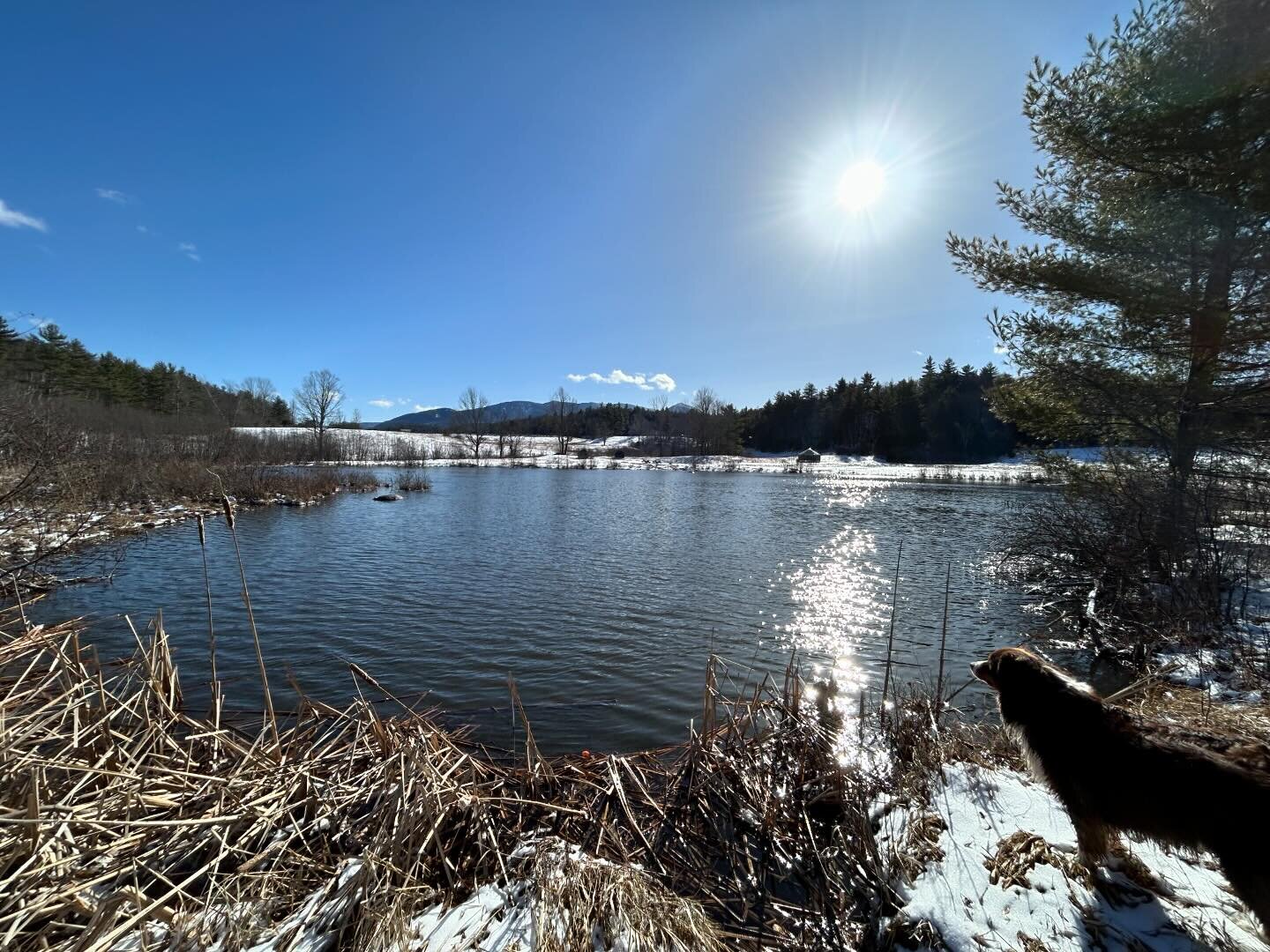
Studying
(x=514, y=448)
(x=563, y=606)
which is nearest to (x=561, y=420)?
(x=514, y=448)

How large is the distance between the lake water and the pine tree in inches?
191

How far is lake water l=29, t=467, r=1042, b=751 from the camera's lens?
7.69 metres

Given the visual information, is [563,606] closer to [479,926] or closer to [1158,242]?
[479,926]

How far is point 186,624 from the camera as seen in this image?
982 centimetres

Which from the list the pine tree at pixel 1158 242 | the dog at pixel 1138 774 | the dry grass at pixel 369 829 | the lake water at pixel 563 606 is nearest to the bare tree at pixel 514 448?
the lake water at pixel 563 606

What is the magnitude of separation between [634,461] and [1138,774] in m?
78.3

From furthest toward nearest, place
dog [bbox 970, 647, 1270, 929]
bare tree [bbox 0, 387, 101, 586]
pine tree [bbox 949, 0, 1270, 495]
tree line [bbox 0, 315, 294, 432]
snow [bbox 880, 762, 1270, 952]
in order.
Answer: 1. tree line [bbox 0, 315, 294, 432]
2. bare tree [bbox 0, 387, 101, 586]
3. pine tree [bbox 949, 0, 1270, 495]
4. snow [bbox 880, 762, 1270, 952]
5. dog [bbox 970, 647, 1270, 929]

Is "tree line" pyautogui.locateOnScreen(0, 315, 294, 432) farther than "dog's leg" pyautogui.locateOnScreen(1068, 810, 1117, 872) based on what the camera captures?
Yes

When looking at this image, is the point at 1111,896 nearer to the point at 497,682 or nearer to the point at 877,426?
the point at 497,682

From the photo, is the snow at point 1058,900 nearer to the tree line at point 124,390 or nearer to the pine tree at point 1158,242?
the pine tree at point 1158,242

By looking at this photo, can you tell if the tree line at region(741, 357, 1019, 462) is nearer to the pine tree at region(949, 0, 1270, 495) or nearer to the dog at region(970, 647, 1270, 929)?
the pine tree at region(949, 0, 1270, 495)

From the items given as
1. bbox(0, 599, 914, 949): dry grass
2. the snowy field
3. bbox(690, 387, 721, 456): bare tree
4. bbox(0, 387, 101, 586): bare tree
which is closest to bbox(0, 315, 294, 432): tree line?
the snowy field

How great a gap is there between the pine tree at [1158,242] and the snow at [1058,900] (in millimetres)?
8385

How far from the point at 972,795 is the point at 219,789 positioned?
4.88 meters
